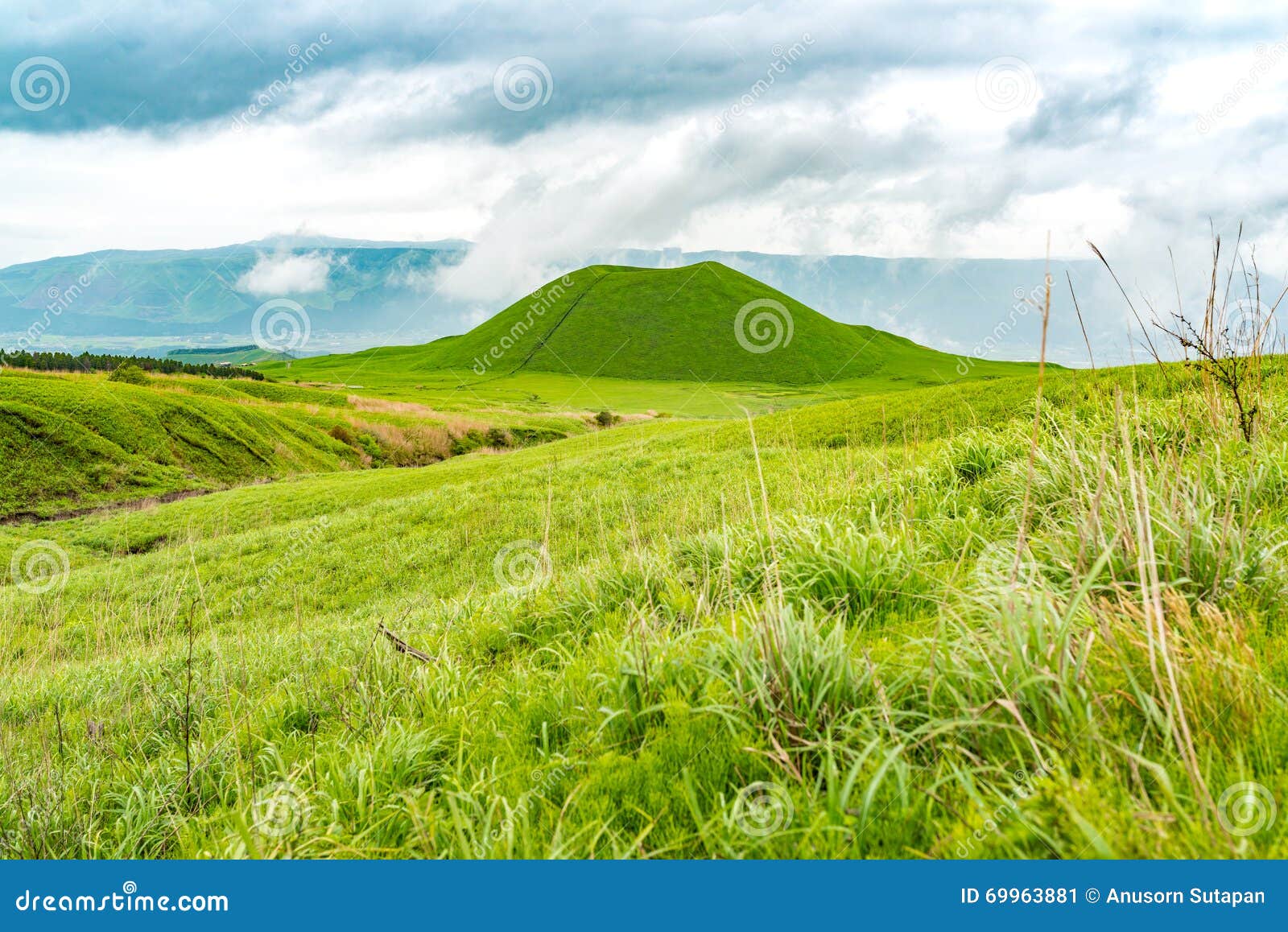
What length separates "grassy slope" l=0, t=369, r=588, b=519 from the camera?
27.4 m

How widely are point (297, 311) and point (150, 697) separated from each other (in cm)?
1607

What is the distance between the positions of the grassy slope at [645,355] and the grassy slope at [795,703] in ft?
294

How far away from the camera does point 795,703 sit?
318 centimetres

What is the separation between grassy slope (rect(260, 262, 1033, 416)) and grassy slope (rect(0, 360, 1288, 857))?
294 ft

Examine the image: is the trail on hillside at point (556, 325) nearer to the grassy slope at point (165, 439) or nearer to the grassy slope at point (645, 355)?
the grassy slope at point (645, 355)

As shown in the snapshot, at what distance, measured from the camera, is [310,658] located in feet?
21.2

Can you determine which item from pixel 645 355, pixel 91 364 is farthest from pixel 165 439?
pixel 645 355

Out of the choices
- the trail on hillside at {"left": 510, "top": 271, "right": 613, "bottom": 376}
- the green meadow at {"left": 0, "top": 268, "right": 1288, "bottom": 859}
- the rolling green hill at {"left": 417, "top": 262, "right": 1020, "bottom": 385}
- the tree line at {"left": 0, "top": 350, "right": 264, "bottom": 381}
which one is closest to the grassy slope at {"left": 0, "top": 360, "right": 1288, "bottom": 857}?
the green meadow at {"left": 0, "top": 268, "right": 1288, "bottom": 859}

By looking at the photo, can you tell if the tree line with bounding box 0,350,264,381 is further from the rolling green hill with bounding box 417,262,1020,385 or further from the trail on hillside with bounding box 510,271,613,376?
the trail on hillside with bounding box 510,271,613,376

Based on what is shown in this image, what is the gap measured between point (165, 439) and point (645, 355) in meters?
120

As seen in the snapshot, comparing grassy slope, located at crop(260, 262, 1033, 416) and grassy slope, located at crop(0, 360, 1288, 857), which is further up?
grassy slope, located at crop(260, 262, 1033, 416)

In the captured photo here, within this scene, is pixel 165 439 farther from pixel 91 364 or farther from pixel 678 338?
A: pixel 678 338

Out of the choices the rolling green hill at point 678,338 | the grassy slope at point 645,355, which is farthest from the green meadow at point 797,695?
the rolling green hill at point 678,338

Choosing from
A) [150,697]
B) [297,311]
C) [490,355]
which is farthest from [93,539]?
[490,355]
